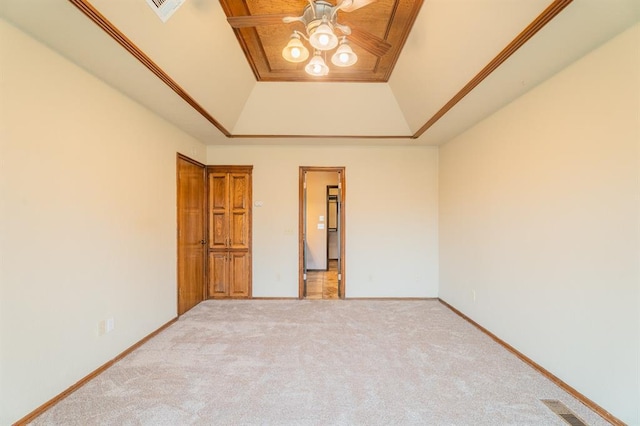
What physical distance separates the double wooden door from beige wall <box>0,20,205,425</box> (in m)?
1.50

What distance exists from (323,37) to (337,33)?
33cm

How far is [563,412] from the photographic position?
199 centimetres

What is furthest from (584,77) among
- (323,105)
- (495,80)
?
(323,105)

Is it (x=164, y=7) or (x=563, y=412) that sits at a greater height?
(x=164, y=7)

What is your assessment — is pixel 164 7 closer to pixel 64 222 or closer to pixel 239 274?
pixel 64 222

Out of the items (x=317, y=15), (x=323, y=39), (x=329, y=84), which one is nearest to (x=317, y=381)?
(x=323, y=39)

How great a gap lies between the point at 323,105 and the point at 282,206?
A: 5.85 ft

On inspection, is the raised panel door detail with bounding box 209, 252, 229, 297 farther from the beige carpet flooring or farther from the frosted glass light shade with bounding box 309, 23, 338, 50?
the frosted glass light shade with bounding box 309, 23, 338, 50

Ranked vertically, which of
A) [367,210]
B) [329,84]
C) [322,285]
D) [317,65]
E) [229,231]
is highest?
[329,84]

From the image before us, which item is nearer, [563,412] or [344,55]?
[563,412]

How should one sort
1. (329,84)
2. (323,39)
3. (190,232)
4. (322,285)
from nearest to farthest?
(323,39)
(329,84)
(190,232)
(322,285)

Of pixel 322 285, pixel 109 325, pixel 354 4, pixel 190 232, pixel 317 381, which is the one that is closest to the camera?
pixel 354 4

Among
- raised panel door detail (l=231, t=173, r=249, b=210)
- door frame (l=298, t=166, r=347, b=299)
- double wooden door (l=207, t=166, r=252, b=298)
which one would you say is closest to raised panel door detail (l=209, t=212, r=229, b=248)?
double wooden door (l=207, t=166, r=252, b=298)

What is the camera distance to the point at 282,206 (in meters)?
4.86
